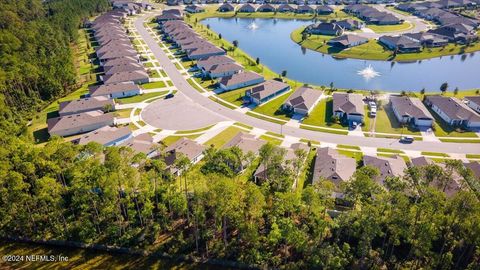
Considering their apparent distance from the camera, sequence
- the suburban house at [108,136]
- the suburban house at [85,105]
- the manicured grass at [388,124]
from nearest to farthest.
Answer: the suburban house at [108,136] → the manicured grass at [388,124] → the suburban house at [85,105]

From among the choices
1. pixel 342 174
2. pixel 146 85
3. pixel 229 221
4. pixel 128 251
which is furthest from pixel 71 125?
pixel 342 174

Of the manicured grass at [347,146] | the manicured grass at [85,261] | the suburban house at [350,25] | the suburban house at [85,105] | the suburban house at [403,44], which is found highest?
the suburban house at [350,25]

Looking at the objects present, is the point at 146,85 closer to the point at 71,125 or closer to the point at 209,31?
the point at 71,125

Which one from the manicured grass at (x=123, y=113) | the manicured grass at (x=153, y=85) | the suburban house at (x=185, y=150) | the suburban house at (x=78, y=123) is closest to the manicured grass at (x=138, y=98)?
the manicured grass at (x=153, y=85)

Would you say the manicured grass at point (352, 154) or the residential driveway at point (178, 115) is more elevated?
the residential driveway at point (178, 115)

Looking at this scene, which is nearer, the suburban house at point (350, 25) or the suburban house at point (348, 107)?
the suburban house at point (348, 107)

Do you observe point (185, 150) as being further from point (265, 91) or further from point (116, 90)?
point (116, 90)

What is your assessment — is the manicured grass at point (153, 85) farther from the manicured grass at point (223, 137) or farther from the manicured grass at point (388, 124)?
the manicured grass at point (388, 124)
